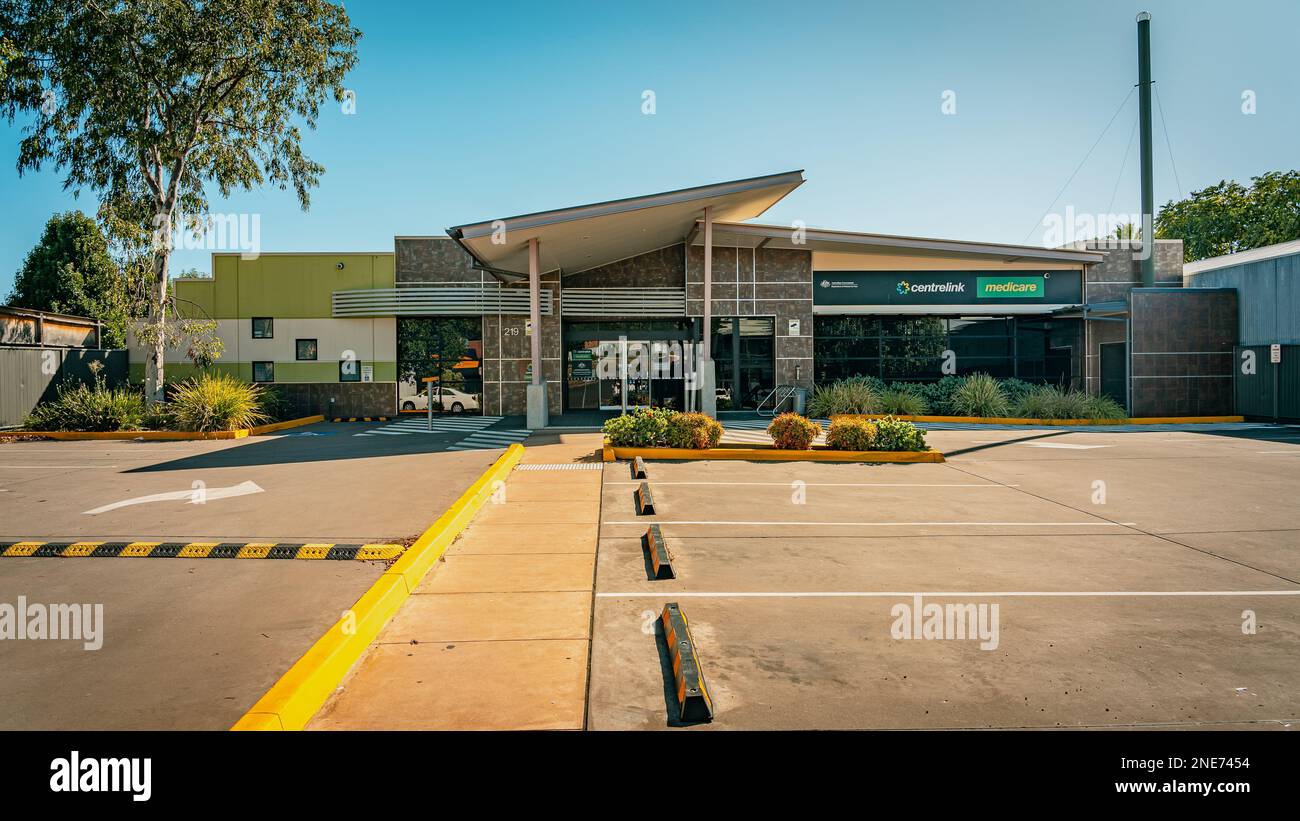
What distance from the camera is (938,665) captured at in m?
4.70

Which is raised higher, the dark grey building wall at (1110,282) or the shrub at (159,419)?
the dark grey building wall at (1110,282)

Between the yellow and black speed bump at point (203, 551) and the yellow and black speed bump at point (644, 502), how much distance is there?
3.18 m

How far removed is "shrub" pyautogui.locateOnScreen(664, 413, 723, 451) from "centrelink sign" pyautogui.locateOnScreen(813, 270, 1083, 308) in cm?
1242

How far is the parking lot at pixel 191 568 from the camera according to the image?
431 centimetres

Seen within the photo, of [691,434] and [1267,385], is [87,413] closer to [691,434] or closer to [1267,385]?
[691,434]

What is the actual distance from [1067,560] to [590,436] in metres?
12.9

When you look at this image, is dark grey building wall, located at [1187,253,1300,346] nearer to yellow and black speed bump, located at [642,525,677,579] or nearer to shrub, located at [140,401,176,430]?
yellow and black speed bump, located at [642,525,677,579]

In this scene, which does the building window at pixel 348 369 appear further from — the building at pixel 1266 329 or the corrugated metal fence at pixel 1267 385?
the corrugated metal fence at pixel 1267 385

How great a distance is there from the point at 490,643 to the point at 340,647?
96 cm

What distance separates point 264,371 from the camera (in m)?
26.2

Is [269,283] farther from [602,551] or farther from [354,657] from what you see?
[354,657]

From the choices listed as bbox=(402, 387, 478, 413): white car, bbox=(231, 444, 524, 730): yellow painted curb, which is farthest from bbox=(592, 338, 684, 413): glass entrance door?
bbox=(231, 444, 524, 730): yellow painted curb

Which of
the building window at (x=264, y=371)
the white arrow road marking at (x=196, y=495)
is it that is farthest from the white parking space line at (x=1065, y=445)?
the building window at (x=264, y=371)
